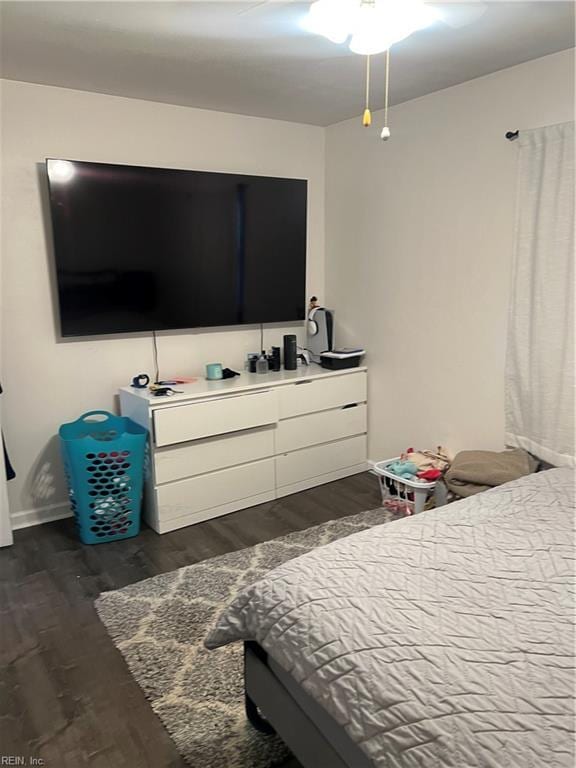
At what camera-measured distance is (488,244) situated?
2.96 meters

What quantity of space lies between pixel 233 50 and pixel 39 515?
261 centimetres

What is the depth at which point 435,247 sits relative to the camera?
325cm

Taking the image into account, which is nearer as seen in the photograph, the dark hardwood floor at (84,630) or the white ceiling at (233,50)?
the dark hardwood floor at (84,630)

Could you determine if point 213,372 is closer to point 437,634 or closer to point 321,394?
point 321,394

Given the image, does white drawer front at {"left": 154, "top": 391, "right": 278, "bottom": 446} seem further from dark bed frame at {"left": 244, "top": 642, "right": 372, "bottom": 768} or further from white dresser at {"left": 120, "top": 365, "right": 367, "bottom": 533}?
dark bed frame at {"left": 244, "top": 642, "right": 372, "bottom": 768}

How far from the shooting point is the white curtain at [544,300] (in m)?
2.56

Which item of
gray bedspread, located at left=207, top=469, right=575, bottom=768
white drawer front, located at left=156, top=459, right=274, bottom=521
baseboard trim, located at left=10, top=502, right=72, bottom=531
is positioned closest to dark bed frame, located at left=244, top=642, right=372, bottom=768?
gray bedspread, located at left=207, top=469, right=575, bottom=768

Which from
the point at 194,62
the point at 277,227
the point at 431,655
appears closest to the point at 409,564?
the point at 431,655

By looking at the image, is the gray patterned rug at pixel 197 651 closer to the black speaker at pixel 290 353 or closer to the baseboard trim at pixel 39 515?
the baseboard trim at pixel 39 515

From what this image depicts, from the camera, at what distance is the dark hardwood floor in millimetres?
1737

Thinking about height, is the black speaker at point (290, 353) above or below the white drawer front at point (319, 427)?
above

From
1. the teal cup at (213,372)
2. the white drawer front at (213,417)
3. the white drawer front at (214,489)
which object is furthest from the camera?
the teal cup at (213,372)

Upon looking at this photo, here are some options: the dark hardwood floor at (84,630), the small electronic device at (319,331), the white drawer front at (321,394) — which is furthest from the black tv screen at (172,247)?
the dark hardwood floor at (84,630)

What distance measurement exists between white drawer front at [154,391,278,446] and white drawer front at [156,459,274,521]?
0.85ft
